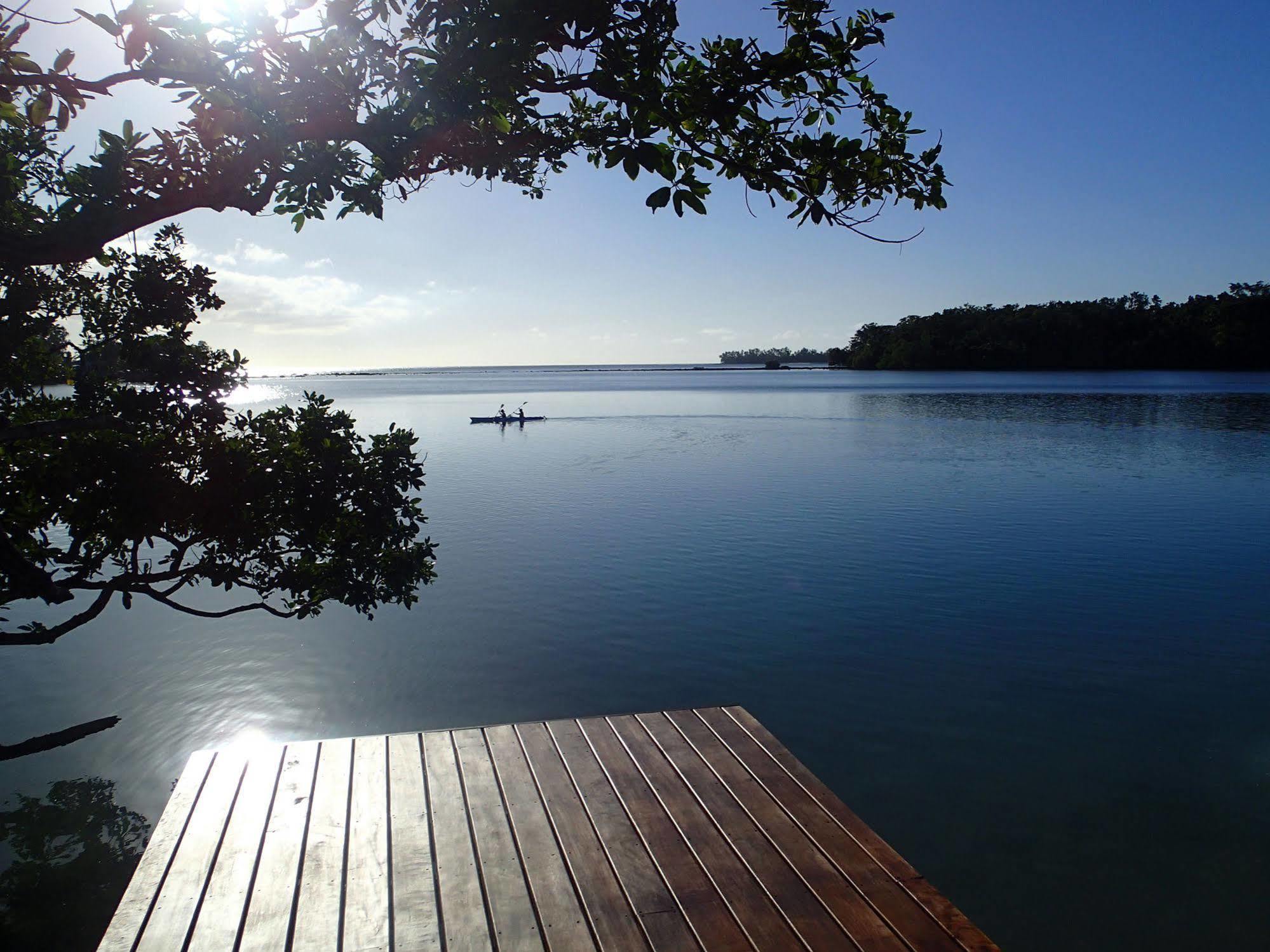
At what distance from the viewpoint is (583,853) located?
4918 millimetres

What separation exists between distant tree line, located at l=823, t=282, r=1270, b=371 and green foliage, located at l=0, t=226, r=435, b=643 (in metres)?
150

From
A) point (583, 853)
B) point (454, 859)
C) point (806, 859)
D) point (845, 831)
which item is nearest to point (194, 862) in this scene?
point (454, 859)

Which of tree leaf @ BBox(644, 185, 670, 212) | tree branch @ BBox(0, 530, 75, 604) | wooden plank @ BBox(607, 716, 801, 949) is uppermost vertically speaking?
tree leaf @ BBox(644, 185, 670, 212)

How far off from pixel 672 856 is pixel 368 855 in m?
1.84

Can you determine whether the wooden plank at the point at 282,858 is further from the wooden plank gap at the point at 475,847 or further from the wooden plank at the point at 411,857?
the wooden plank gap at the point at 475,847

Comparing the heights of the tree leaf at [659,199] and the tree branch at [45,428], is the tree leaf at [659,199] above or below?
above

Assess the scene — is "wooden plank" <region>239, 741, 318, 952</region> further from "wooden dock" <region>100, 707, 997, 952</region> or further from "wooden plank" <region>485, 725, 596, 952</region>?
"wooden plank" <region>485, 725, 596, 952</region>

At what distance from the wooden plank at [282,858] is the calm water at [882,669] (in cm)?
320

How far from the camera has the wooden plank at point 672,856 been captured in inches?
166

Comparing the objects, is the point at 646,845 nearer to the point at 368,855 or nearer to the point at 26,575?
the point at 368,855

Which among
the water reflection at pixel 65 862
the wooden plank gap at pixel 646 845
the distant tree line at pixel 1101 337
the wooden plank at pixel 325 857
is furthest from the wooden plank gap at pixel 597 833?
the distant tree line at pixel 1101 337

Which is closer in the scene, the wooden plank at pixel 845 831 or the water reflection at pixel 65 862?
the wooden plank at pixel 845 831

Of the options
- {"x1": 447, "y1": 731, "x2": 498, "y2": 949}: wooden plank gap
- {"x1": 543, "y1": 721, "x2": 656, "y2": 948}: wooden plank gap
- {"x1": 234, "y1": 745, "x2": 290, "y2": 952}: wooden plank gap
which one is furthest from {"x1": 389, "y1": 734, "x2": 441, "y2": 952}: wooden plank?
{"x1": 543, "y1": 721, "x2": 656, "y2": 948}: wooden plank gap

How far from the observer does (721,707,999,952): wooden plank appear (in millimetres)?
4277
